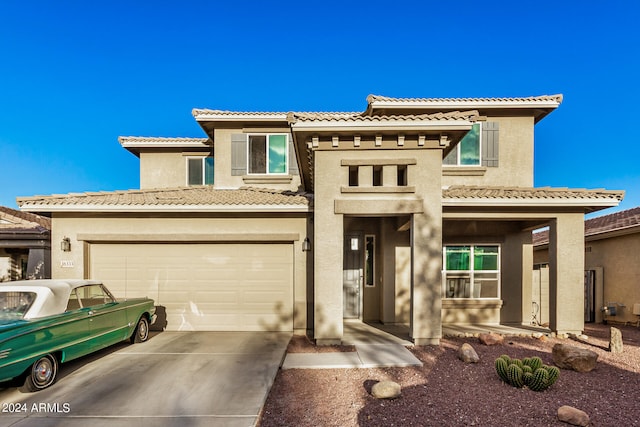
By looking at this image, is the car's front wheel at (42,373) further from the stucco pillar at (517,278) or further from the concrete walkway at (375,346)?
the stucco pillar at (517,278)

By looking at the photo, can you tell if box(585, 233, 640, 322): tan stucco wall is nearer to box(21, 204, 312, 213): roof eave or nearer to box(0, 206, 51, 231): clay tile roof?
box(21, 204, 312, 213): roof eave

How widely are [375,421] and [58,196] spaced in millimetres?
8783

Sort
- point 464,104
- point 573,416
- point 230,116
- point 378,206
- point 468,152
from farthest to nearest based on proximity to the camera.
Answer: point 230,116, point 468,152, point 464,104, point 378,206, point 573,416

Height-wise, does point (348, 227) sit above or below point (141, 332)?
above

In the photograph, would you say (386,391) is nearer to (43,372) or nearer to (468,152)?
(43,372)

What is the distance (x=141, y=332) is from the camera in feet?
24.9

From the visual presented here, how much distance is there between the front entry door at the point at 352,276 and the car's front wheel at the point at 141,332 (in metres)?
5.10

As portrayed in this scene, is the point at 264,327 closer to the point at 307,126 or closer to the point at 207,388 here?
the point at 207,388

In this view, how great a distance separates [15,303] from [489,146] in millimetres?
11788

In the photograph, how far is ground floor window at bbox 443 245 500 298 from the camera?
9.98 meters

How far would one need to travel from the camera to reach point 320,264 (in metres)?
7.26

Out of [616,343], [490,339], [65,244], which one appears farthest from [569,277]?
[65,244]

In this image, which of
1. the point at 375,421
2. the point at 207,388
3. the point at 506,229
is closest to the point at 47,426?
the point at 207,388

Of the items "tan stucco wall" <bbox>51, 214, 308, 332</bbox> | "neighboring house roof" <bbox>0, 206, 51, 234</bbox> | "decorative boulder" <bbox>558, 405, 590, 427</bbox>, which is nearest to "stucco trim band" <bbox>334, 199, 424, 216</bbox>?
"tan stucco wall" <bbox>51, 214, 308, 332</bbox>
